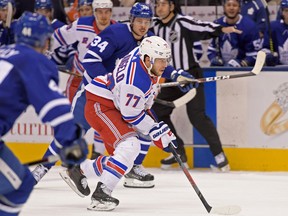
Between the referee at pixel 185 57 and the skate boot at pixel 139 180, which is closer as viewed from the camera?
the skate boot at pixel 139 180

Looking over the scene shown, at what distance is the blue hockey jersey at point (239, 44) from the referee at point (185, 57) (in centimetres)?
23

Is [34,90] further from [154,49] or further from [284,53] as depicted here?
[284,53]

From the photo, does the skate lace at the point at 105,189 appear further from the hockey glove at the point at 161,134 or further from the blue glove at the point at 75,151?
the blue glove at the point at 75,151

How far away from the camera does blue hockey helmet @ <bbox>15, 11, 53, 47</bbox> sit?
3.90m

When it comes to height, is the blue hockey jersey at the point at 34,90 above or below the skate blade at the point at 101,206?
above

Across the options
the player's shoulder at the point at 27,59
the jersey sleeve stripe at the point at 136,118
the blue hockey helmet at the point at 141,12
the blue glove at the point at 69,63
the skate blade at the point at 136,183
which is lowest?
the skate blade at the point at 136,183

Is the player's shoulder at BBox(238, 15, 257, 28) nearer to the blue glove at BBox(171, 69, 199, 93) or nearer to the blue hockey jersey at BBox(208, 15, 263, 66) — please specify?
the blue hockey jersey at BBox(208, 15, 263, 66)

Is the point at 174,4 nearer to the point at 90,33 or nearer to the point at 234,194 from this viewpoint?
the point at 90,33

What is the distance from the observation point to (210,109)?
7.17 meters

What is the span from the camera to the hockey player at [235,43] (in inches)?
285

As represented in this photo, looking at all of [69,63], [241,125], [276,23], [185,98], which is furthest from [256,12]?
[69,63]

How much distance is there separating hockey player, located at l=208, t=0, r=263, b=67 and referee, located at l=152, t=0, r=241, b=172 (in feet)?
0.73

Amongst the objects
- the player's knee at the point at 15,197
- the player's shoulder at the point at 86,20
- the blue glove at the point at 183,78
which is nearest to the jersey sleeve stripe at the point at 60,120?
the player's knee at the point at 15,197

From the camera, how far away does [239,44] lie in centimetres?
736
